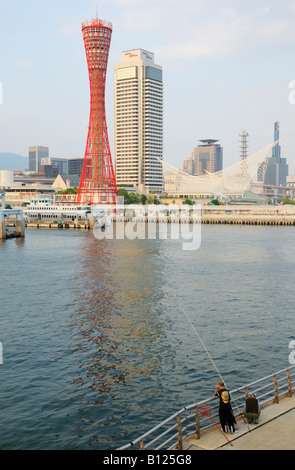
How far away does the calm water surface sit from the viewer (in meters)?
14.6

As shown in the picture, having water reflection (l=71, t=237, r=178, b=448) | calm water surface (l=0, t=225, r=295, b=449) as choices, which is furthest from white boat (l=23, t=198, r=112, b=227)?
water reflection (l=71, t=237, r=178, b=448)

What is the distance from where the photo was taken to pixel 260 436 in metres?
10.3

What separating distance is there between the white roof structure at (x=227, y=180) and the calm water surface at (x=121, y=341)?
131168 mm

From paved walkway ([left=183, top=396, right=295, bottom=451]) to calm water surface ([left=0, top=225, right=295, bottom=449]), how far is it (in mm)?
3406

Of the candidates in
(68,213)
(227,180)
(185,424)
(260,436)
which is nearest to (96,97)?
(68,213)

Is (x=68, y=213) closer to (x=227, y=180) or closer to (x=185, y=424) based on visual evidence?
(x=227, y=180)

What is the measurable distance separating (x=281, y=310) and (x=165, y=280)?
1213 cm

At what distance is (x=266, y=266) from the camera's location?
148 ft

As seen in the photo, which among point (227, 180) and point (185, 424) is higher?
point (227, 180)

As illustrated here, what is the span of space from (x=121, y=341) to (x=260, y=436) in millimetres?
11947
